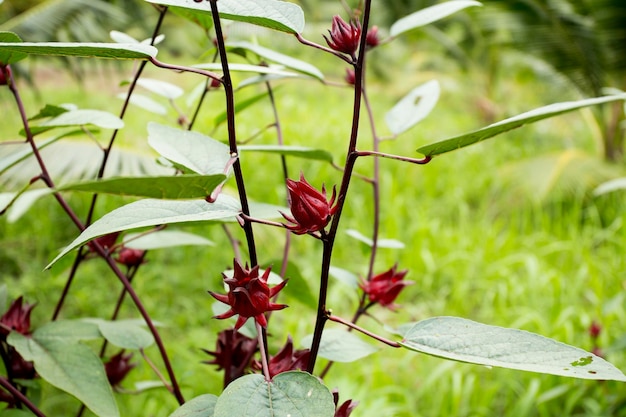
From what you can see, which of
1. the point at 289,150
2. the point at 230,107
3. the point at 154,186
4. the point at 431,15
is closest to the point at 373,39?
the point at 431,15

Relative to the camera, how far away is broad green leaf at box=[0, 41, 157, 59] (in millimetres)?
317

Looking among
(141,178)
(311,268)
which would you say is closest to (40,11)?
(311,268)

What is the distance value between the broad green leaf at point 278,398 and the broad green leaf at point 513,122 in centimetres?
15

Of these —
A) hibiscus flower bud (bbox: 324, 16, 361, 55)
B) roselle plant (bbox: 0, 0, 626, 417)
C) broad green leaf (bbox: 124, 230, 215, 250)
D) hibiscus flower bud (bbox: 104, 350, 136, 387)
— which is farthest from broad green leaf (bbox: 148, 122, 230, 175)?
hibiscus flower bud (bbox: 104, 350, 136, 387)

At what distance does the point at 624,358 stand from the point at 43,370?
1459mm

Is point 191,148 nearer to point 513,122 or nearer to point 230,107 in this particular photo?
point 230,107

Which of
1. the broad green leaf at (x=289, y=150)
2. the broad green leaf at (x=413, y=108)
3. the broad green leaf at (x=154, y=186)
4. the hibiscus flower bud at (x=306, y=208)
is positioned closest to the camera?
the broad green leaf at (x=154, y=186)

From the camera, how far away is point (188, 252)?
2.40 meters

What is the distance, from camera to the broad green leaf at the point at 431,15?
1.81 feet

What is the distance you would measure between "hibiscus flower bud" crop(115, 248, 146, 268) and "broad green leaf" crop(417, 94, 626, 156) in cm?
43

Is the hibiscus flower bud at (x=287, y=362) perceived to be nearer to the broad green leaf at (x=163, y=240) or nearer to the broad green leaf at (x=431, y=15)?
the broad green leaf at (x=163, y=240)

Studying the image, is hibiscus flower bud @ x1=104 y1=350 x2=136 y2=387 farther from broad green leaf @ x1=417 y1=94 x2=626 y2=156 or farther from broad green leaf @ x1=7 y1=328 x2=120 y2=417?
broad green leaf @ x1=417 y1=94 x2=626 y2=156

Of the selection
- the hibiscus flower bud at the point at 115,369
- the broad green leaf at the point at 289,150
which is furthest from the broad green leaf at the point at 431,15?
the hibiscus flower bud at the point at 115,369

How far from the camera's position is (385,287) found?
0.60 metres
